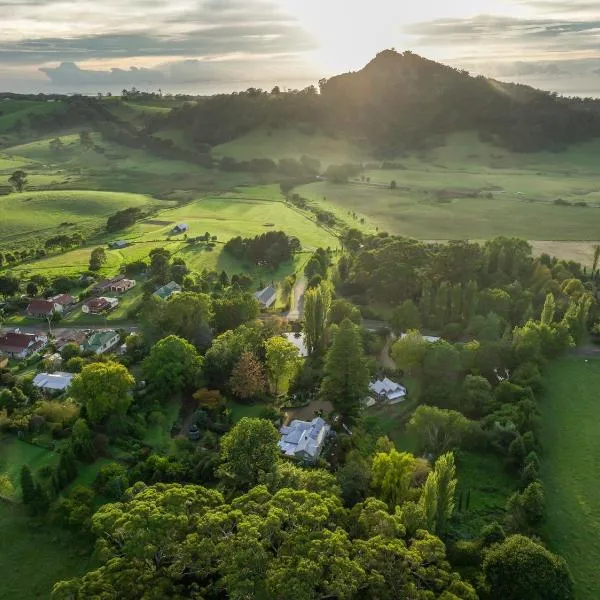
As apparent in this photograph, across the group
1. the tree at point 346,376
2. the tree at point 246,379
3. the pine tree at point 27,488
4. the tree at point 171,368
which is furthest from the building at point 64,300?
the tree at point 346,376

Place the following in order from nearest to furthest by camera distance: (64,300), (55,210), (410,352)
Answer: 1. (410,352)
2. (64,300)
3. (55,210)

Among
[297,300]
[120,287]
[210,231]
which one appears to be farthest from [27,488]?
[210,231]

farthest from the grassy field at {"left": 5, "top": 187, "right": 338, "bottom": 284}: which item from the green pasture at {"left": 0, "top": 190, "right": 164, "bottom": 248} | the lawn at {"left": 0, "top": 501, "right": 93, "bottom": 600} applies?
the lawn at {"left": 0, "top": 501, "right": 93, "bottom": 600}

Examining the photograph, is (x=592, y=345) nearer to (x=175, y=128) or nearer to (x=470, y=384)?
(x=470, y=384)

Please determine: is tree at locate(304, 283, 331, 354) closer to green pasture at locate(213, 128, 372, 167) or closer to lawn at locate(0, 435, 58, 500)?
lawn at locate(0, 435, 58, 500)

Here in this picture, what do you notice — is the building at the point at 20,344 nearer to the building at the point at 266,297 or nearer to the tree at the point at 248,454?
the building at the point at 266,297

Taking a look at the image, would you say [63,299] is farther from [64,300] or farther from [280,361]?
[280,361]
